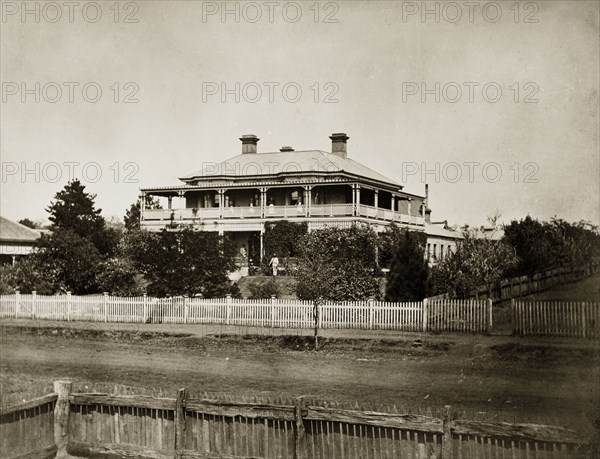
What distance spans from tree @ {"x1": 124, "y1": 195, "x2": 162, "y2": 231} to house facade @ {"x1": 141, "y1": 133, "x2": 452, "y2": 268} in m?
0.15

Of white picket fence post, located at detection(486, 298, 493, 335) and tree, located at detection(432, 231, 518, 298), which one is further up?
tree, located at detection(432, 231, 518, 298)

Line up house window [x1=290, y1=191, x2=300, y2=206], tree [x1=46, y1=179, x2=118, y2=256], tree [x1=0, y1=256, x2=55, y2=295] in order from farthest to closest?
1. house window [x1=290, y1=191, x2=300, y2=206]
2. tree [x1=0, y1=256, x2=55, y2=295]
3. tree [x1=46, y1=179, x2=118, y2=256]

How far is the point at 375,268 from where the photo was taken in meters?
15.6

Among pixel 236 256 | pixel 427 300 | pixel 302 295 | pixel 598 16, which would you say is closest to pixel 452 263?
pixel 427 300

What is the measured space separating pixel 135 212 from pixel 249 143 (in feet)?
11.2

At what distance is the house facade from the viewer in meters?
16.0

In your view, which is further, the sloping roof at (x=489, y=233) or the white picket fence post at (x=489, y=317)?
the white picket fence post at (x=489, y=317)

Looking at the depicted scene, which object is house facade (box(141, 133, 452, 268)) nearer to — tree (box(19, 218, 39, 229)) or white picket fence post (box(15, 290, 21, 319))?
tree (box(19, 218, 39, 229))

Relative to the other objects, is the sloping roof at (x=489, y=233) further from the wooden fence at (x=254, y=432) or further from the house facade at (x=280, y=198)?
the wooden fence at (x=254, y=432)

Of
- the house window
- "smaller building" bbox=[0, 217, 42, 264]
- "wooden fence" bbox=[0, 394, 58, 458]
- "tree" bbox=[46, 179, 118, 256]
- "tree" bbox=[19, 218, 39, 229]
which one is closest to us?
"wooden fence" bbox=[0, 394, 58, 458]

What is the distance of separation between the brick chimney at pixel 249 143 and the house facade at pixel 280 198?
3 cm

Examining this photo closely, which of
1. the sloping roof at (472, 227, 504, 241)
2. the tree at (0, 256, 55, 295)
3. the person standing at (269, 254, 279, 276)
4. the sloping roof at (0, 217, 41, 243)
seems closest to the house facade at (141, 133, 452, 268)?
the person standing at (269, 254, 279, 276)

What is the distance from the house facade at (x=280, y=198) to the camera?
52.5 feet

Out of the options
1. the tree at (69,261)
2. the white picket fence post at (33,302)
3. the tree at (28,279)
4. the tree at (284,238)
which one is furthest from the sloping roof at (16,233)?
the tree at (284,238)
